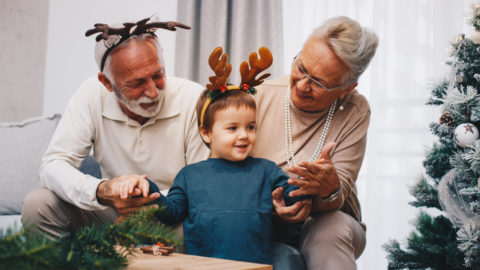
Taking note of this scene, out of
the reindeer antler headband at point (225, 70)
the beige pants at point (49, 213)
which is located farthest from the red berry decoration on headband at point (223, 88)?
the beige pants at point (49, 213)

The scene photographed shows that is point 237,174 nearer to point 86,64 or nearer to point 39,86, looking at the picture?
point 86,64

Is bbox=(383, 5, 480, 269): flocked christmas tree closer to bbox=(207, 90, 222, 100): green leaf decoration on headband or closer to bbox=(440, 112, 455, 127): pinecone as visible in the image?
bbox=(440, 112, 455, 127): pinecone

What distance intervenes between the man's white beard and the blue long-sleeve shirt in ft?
1.11

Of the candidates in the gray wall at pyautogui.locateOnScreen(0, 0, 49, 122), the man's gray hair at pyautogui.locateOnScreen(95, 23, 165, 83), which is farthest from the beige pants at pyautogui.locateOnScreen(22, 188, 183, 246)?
the gray wall at pyautogui.locateOnScreen(0, 0, 49, 122)

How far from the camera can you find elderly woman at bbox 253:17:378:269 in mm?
1341

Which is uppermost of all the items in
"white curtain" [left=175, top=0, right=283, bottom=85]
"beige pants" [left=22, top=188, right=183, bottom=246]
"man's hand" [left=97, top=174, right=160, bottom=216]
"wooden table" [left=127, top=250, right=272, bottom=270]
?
"white curtain" [left=175, top=0, right=283, bottom=85]

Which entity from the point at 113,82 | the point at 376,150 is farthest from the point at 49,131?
the point at 376,150

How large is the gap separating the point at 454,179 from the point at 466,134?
0.25 metres

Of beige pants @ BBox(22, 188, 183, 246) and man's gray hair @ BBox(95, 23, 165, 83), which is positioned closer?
beige pants @ BBox(22, 188, 183, 246)

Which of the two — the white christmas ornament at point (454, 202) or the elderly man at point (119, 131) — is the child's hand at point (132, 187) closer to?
the elderly man at point (119, 131)

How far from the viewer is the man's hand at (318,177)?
4.08 feet

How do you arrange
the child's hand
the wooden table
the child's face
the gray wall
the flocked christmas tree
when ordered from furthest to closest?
the gray wall, the flocked christmas tree, the child's face, the child's hand, the wooden table

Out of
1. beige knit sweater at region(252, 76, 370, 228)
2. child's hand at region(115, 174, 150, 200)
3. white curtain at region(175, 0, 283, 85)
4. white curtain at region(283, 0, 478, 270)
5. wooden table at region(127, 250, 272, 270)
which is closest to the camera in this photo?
wooden table at region(127, 250, 272, 270)

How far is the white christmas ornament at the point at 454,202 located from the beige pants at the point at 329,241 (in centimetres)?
63
